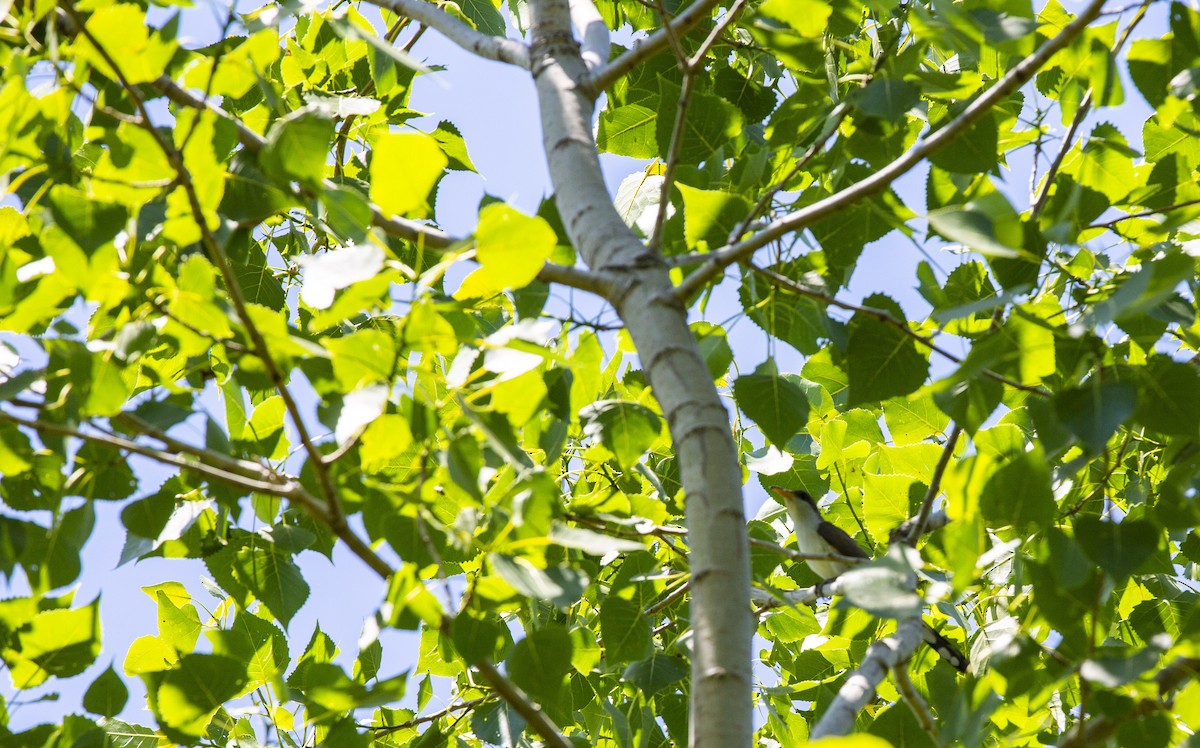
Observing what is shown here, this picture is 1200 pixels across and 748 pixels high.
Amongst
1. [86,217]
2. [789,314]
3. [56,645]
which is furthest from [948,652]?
[86,217]

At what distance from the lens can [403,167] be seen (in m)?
1.23

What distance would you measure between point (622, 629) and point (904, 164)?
40.0 inches

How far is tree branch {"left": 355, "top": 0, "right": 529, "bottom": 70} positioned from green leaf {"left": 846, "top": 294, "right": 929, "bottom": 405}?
92cm

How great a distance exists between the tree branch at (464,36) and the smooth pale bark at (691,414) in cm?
20

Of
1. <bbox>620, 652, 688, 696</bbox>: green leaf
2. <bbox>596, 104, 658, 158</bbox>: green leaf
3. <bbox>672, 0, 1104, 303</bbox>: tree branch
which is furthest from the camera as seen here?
<bbox>596, 104, 658, 158</bbox>: green leaf

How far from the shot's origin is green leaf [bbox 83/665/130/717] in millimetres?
1649

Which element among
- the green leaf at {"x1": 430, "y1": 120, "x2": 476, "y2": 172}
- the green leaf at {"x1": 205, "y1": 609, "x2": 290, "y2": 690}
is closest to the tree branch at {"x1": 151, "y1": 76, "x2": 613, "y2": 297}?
the green leaf at {"x1": 430, "y1": 120, "x2": 476, "y2": 172}

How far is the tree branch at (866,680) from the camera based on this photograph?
151 cm

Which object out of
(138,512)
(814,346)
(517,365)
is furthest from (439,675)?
(517,365)

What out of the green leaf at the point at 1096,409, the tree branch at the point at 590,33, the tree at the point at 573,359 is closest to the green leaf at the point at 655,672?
the tree at the point at 573,359

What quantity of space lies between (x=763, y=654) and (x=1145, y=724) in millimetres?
2334

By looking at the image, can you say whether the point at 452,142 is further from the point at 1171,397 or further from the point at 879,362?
the point at 1171,397

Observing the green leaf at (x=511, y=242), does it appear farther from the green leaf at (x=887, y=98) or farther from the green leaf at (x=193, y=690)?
the green leaf at (x=193, y=690)

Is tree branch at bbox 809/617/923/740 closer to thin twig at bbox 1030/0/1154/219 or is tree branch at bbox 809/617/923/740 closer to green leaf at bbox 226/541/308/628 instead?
thin twig at bbox 1030/0/1154/219
